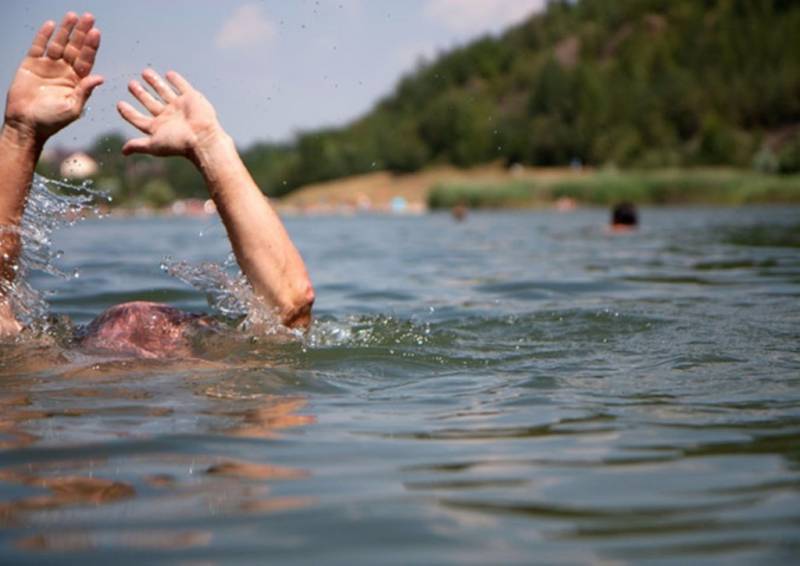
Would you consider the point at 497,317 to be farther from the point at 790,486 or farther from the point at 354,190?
the point at 354,190

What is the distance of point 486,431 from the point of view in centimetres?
326

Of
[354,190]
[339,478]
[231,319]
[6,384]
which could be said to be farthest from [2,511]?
[354,190]

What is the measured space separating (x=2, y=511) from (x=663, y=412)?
6.18 ft

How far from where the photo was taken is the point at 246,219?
169 inches

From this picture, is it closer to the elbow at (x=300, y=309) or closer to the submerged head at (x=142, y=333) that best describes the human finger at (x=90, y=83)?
the submerged head at (x=142, y=333)

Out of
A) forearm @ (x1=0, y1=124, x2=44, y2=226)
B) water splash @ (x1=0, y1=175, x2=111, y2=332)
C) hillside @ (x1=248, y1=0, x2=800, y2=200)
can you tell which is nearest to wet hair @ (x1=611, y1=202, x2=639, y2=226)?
water splash @ (x1=0, y1=175, x2=111, y2=332)

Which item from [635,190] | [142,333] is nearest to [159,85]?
[142,333]

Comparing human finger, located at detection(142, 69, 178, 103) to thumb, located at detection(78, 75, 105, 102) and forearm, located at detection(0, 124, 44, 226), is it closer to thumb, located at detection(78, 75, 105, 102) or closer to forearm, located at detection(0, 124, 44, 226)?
thumb, located at detection(78, 75, 105, 102)

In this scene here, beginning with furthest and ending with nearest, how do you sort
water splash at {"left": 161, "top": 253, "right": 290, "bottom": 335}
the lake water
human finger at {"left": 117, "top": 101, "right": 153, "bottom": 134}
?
1. water splash at {"left": 161, "top": 253, "right": 290, "bottom": 335}
2. human finger at {"left": 117, "top": 101, "right": 153, "bottom": 134}
3. the lake water

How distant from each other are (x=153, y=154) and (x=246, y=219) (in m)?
0.41

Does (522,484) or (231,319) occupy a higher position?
(231,319)

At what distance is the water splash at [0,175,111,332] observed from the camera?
4598mm

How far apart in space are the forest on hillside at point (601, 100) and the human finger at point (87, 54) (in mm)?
64749

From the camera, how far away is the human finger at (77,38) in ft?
14.4
